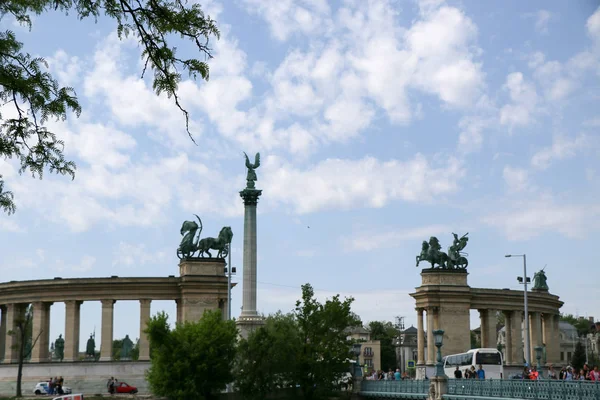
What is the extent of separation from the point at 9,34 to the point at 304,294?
50.3m

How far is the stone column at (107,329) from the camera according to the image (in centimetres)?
8556

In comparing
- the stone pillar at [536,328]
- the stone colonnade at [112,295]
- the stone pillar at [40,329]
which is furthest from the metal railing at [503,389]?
the stone pillar at [536,328]

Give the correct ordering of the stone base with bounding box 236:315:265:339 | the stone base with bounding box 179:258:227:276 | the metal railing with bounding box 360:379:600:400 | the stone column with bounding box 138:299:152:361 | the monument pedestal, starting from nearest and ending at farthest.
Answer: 1. the metal railing with bounding box 360:379:600:400
2. the stone base with bounding box 236:315:265:339
3. the monument pedestal
4. the stone column with bounding box 138:299:152:361
5. the stone base with bounding box 179:258:227:276

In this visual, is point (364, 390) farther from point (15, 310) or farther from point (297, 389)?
point (15, 310)

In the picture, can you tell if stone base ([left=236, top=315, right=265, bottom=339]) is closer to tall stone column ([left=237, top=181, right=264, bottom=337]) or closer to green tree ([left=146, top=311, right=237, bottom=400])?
tall stone column ([left=237, top=181, right=264, bottom=337])

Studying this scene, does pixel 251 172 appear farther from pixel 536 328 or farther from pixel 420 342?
pixel 536 328

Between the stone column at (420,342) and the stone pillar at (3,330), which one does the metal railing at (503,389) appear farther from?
the stone pillar at (3,330)

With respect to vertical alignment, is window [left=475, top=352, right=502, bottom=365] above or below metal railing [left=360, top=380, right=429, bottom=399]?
above

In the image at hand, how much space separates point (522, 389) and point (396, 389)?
1887 cm

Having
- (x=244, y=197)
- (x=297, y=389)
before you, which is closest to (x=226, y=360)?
(x=297, y=389)

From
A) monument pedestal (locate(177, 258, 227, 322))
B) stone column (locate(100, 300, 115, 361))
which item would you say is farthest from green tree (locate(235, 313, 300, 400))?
stone column (locate(100, 300, 115, 361))

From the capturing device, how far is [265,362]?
203 ft

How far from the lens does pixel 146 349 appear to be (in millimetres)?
88688

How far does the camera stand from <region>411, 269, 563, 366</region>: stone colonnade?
9562 cm
